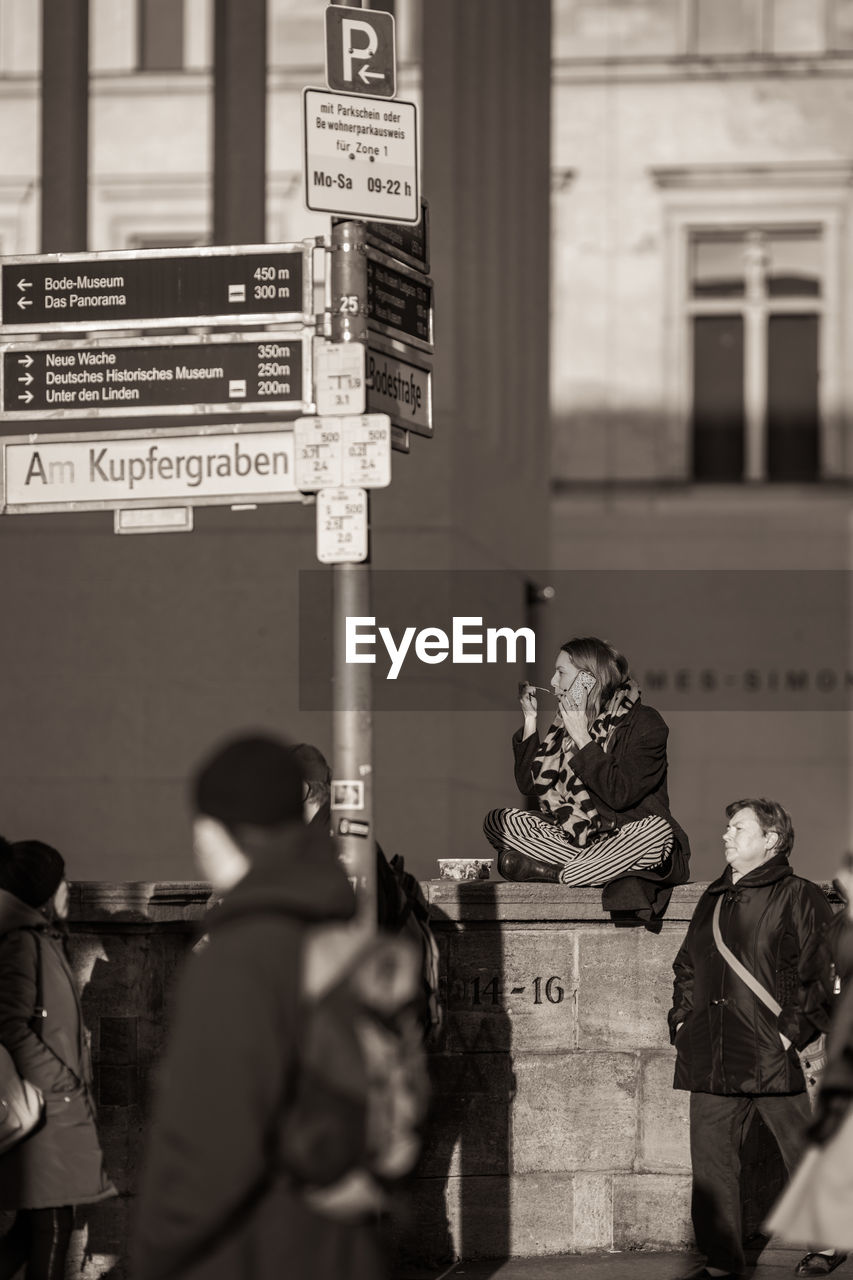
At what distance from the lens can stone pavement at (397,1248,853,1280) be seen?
7191 millimetres

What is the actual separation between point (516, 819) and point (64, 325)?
242 centimetres

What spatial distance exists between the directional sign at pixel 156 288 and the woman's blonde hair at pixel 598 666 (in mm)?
1650

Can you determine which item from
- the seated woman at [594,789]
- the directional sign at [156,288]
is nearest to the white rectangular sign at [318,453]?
the directional sign at [156,288]

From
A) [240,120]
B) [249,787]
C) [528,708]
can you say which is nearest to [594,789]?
[528,708]

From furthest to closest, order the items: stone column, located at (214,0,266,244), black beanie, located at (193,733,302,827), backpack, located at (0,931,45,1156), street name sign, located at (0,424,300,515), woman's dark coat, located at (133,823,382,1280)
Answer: stone column, located at (214,0,266,244) → street name sign, located at (0,424,300,515) → backpack, located at (0,931,45,1156) → black beanie, located at (193,733,302,827) → woman's dark coat, located at (133,823,382,1280)

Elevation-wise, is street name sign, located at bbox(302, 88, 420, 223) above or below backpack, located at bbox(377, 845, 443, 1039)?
above

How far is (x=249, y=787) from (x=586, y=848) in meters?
4.13

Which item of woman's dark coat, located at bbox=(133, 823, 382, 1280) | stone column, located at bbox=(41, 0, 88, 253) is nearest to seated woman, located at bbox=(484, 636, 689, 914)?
woman's dark coat, located at bbox=(133, 823, 382, 1280)

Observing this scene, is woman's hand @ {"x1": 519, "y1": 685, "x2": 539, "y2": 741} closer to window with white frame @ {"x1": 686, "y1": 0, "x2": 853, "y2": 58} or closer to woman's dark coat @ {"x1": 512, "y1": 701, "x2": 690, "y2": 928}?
woman's dark coat @ {"x1": 512, "y1": 701, "x2": 690, "y2": 928}

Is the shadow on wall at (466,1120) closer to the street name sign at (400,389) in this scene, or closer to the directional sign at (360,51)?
the street name sign at (400,389)

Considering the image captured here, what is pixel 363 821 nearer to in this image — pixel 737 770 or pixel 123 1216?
pixel 123 1216

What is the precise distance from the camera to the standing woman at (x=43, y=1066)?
235 inches

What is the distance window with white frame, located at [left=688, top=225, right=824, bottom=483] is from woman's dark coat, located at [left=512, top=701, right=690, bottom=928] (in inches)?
552

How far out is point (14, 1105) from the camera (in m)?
5.91
